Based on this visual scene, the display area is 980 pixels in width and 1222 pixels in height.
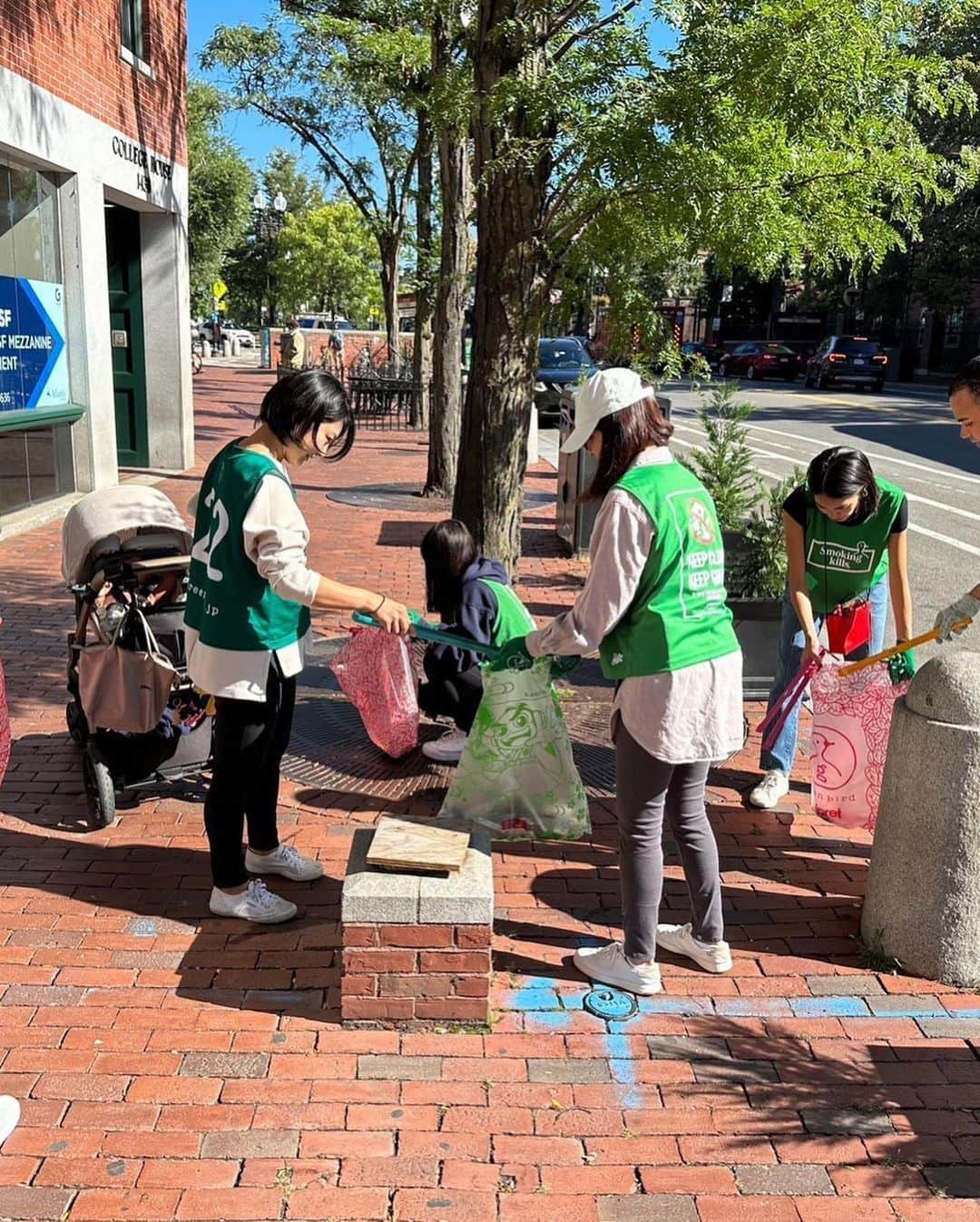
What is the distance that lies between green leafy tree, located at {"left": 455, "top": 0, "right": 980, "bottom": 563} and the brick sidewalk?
3306 millimetres

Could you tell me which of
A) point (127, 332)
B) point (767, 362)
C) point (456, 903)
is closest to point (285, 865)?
point (456, 903)

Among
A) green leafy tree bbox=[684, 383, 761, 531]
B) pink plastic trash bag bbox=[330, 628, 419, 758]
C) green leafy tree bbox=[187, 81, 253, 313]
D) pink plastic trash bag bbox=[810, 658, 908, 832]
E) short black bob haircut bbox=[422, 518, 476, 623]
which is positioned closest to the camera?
pink plastic trash bag bbox=[810, 658, 908, 832]

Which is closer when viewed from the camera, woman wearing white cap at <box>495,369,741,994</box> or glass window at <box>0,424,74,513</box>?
woman wearing white cap at <box>495,369,741,994</box>

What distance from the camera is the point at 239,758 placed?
368cm

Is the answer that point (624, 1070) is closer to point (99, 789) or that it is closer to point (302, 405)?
point (302, 405)

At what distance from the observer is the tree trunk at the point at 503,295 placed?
6383 millimetres

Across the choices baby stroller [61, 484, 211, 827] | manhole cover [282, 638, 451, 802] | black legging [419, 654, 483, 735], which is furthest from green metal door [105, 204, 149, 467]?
black legging [419, 654, 483, 735]

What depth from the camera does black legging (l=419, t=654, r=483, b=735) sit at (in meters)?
5.10

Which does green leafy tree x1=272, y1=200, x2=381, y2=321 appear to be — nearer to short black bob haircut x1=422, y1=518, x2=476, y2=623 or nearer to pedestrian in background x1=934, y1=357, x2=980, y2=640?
short black bob haircut x1=422, y1=518, x2=476, y2=623

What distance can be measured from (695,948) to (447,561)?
6.34ft

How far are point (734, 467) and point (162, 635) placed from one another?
13.0ft

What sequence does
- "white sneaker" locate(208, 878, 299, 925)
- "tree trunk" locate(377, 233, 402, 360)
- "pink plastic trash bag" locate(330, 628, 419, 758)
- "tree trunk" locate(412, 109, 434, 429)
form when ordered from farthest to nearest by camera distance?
"tree trunk" locate(377, 233, 402, 360)
"tree trunk" locate(412, 109, 434, 429)
"pink plastic trash bag" locate(330, 628, 419, 758)
"white sneaker" locate(208, 878, 299, 925)

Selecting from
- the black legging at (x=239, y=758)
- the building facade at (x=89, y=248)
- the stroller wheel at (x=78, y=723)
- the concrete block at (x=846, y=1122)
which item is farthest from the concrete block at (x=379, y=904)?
the building facade at (x=89, y=248)

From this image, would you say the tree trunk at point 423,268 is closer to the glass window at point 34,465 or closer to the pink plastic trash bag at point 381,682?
the glass window at point 34,465
